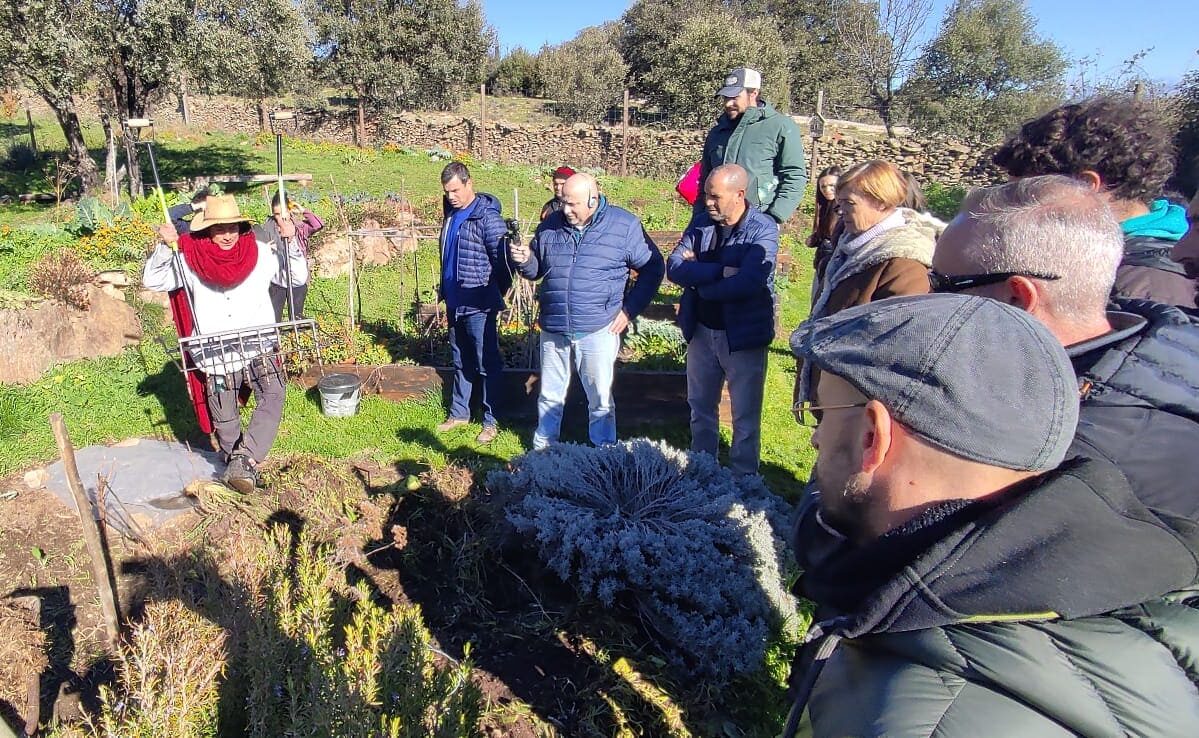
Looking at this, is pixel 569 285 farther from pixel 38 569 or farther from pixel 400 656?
pixel 38 569

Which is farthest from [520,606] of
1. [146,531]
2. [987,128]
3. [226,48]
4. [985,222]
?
[987,128]

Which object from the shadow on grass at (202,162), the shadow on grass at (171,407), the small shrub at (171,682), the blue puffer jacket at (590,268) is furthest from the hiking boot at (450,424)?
the shadow on grass at (202,162)

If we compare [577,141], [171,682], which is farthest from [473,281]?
[577,141]

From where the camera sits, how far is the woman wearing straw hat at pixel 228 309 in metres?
4.09

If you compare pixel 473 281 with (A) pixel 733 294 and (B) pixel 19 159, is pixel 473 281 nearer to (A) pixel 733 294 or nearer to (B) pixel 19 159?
(A) pixel 733 294

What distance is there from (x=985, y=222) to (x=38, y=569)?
4751 mm

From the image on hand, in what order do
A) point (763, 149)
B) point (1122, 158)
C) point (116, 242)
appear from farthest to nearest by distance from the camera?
point (116, 242), point (763, 149), point (1122, 158)

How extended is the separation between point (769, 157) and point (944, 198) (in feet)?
39.5

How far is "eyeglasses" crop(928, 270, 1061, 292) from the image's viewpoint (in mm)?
1759

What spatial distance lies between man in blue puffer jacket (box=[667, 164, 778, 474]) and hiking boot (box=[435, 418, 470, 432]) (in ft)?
6.54

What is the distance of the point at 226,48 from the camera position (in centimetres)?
1301

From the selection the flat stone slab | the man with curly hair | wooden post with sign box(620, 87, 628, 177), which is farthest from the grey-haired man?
wooden post with sign box(620, 87, 628, 177)

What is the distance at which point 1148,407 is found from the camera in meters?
1.58

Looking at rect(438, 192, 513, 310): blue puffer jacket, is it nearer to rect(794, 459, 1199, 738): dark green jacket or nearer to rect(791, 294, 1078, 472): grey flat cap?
rect(791, 294, 1078, 472): grey flat cap
